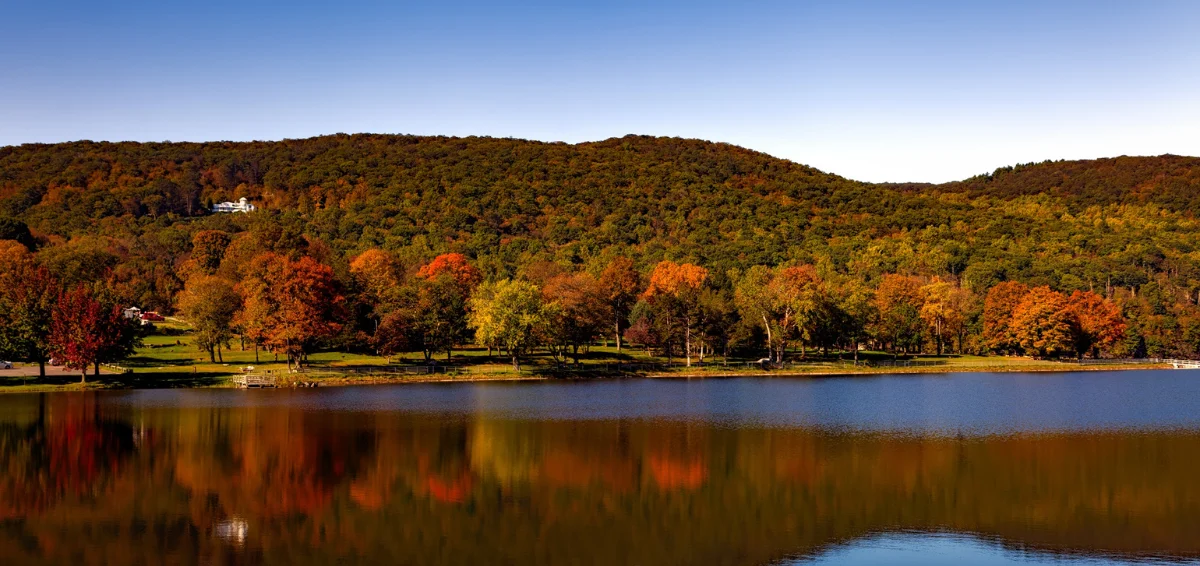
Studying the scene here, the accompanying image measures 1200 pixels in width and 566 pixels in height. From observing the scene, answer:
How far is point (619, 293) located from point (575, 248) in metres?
50.1

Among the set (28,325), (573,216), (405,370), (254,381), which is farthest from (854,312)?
(573,216)

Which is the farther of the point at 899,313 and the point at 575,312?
the point at 899,313

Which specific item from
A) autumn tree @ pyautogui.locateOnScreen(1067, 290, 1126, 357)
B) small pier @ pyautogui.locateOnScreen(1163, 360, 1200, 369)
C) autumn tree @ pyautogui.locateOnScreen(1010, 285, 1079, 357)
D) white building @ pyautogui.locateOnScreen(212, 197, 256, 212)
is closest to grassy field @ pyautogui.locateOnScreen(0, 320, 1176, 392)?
autumn tree @ pyautogui.locateOnScreen(1010, 285, 1079, 357)

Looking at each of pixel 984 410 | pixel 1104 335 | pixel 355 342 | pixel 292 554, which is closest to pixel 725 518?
pixel 292 554

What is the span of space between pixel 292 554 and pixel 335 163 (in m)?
174

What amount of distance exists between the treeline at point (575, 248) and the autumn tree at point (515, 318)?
1.31ft

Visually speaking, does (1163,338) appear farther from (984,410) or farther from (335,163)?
(335,163)

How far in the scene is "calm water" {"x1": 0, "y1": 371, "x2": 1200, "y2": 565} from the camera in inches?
1012

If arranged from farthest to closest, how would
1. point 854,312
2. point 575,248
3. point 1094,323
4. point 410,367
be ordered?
point 575,248 < point 1094,323 < point 854,312 < point 410,367

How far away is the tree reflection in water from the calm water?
0.40 feet

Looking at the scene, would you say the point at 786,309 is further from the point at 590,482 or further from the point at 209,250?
the point at 209,250

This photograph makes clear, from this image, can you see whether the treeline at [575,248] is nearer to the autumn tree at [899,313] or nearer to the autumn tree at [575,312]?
the autumn tree at [899,313]

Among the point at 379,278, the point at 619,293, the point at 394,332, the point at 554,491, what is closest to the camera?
the point at 554,491

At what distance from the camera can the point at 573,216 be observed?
168 meters
